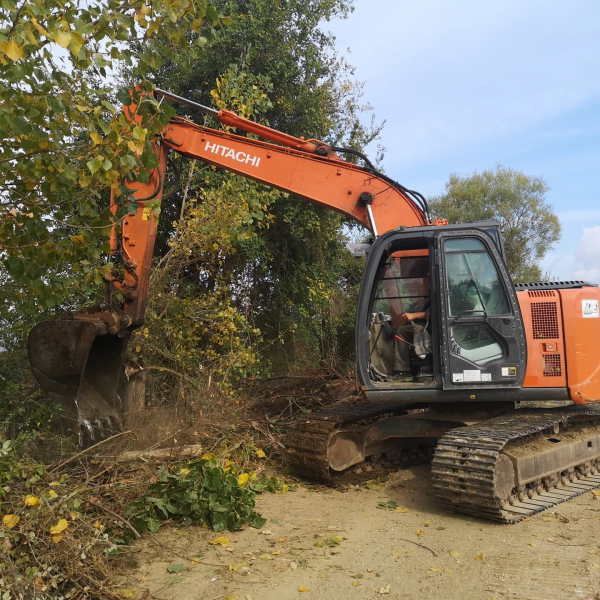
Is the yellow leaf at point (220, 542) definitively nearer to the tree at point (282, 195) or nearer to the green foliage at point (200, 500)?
the green foliage at point (200, 500)

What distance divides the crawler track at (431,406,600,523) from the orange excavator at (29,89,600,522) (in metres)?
0.01

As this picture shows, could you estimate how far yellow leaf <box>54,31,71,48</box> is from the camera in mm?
3303

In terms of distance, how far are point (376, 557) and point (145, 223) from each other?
3746mm

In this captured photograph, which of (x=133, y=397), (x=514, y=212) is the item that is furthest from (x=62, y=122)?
(x=514, y=212)

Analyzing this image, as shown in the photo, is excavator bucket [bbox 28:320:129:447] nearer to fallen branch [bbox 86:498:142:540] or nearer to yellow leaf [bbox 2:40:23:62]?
fallen branch [bbox 86:498:142:540]

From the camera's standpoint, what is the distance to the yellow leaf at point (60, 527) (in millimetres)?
3834

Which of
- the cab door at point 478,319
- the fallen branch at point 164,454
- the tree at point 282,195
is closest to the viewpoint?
the fallen branch at point 164,454

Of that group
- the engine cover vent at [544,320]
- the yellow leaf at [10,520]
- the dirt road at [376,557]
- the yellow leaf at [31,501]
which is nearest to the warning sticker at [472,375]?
the engine cover vent at [544,320]

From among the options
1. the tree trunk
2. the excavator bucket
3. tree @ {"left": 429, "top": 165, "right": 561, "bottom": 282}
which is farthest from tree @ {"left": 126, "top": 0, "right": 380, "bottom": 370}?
tree @ {"left": 429, "top": 165, "right": 561, "bottom": 282}

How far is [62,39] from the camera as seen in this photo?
331 cm

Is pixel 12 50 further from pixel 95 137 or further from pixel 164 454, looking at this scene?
pixel 164 454

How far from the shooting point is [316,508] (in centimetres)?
584

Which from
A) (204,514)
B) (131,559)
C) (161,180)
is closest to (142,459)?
(204,514)

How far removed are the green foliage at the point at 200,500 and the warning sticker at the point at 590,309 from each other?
3.62 meters
